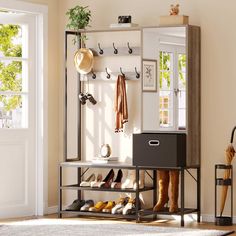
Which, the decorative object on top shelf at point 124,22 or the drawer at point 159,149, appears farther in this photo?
the decorative object on top shelf at point 124,22

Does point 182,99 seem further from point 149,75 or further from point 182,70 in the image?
point 149,75

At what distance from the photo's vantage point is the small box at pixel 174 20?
295 inches

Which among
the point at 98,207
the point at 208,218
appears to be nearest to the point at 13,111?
the point at 98,207

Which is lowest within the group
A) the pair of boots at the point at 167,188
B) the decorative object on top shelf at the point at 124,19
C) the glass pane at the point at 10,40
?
the pair of boots at the point at 167,188

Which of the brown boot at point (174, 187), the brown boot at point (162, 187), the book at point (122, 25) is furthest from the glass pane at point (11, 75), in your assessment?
the brown boot at point (174, 187)

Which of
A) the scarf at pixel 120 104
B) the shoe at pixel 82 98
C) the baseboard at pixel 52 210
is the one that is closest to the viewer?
the scarf at pixel 120 104

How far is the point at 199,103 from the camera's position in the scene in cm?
764

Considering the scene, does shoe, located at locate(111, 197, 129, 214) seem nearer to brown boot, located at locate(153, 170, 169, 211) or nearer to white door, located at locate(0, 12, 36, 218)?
brown boot, located at locate(153, 170, 169, 211)

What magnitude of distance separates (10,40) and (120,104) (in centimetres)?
136

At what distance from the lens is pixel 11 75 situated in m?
8.11

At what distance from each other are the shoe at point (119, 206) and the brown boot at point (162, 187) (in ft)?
1.26

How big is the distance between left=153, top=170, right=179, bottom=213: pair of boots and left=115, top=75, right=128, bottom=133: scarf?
70 centimetres

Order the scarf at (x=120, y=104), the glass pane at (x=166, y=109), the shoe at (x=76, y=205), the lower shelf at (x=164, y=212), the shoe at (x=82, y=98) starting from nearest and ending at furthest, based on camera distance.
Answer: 1. the lower shelf at (x=164, y=212)
2. the glass pane at (x=166, y=109)
3. the scarf at (x=120, y=104)
4. the shoe at (x=76, y=205)
5. the shoe at (x=82, y=98)

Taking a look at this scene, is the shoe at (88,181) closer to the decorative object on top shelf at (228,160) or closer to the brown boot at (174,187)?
the brown boot at (174,187)
